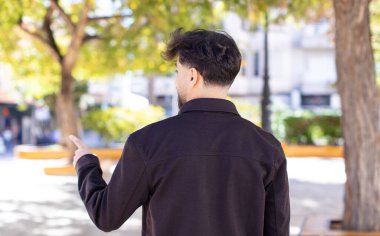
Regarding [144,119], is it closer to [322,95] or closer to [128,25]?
[128,25]

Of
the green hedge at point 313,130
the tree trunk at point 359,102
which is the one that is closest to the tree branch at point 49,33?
the green hedge at point 313,130

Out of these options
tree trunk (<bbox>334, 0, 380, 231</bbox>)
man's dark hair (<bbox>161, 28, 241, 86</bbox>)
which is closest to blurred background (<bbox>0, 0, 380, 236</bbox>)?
tree trunk (<bbox>334, 0, 380, 231</bbox>)

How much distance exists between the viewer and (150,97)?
97.9ft

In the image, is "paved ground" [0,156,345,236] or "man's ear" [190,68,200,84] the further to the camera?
"paved ground" [0,156,345,236]

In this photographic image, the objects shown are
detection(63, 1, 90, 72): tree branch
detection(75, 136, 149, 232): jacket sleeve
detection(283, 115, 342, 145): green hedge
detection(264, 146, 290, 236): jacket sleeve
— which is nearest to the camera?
detection(75, 136, 149, 232): jacket sleeve

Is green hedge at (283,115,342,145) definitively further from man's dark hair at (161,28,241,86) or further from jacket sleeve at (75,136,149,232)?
jacket sleeve at (75,136,149,232)

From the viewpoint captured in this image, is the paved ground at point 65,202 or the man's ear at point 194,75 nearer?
the man's ear at point 194,75

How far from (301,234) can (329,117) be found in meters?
16.3

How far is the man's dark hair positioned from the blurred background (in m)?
0.31

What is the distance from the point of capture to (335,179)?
15180 mm

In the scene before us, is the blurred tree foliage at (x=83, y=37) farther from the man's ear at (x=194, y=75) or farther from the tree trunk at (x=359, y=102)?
the man's ear at (x=194, y=75)

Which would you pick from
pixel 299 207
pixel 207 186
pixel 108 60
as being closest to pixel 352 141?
pixel 299 207

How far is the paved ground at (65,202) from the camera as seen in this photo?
28.6 feet

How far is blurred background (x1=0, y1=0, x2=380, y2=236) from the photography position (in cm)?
742
